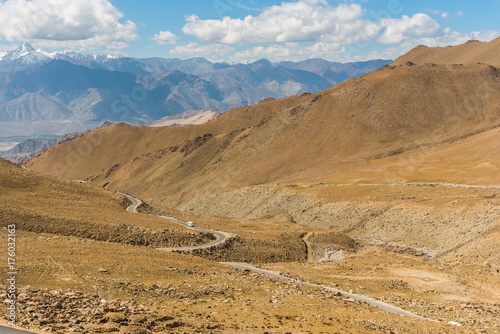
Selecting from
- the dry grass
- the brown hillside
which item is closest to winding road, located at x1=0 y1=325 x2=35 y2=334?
the dry grass

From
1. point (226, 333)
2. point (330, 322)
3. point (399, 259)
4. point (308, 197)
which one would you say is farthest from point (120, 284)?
point (308, 197)

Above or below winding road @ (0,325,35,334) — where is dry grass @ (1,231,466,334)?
below

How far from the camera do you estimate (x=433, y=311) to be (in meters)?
39.7

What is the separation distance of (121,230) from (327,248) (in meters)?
37.5

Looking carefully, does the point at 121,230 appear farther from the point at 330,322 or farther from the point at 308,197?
the point at 308,197

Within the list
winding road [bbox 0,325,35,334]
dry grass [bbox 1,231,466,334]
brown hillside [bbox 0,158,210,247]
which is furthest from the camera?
brown hillside [bbox 0,158,210,247]

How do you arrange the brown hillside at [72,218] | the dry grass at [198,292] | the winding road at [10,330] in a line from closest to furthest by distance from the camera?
1. the winding road at [10,330]
2. the dry grass at [198,292]
3. the brown hillside at [72,218]

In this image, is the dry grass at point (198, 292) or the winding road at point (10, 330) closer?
the winding road at point (10, 330)

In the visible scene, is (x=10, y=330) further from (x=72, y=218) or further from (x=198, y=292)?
(x=72, y=218)

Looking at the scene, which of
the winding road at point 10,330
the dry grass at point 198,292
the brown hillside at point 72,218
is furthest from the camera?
the brown hillside at point 72,218

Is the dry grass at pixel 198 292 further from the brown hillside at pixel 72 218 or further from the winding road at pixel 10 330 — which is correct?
the brown hillside at pixel 72 218

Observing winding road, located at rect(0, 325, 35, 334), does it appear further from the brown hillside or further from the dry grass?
the brown hillside

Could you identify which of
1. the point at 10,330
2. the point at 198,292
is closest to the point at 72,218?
the point at 198,292

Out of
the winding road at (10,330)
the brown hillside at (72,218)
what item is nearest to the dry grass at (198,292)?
the winding road at (10,330)
